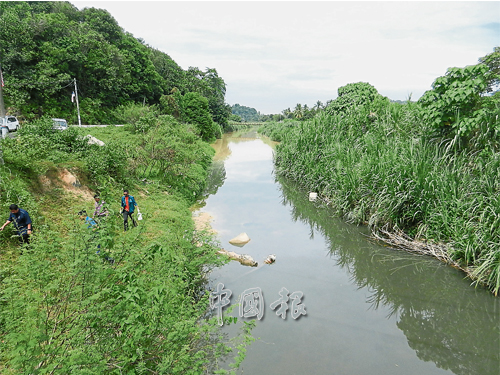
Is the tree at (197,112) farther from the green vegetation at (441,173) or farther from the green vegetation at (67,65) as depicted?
the green vegetation at (441,173)

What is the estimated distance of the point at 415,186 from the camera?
8578mm

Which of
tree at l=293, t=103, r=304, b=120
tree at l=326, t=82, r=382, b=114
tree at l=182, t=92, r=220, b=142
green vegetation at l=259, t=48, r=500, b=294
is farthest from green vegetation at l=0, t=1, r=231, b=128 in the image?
tree at l=293, t=103, r=304, b=120

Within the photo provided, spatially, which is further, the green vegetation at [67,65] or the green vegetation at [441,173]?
the green vegetation at [67,65]

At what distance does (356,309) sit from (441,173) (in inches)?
175

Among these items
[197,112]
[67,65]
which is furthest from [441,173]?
[67,65]

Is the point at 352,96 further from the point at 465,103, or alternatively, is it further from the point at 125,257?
the point at 125,257

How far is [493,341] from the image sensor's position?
550cm

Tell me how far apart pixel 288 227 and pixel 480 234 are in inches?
239

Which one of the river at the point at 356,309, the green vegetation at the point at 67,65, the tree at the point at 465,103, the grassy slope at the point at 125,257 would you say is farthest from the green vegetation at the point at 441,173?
the green vegetation at the point at 67,65

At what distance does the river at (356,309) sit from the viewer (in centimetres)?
512

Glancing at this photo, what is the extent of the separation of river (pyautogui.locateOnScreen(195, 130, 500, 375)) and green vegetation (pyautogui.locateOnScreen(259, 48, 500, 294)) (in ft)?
2.42

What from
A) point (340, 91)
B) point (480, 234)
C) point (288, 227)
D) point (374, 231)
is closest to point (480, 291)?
point (480, 234)

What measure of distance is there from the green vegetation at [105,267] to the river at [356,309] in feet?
3.22

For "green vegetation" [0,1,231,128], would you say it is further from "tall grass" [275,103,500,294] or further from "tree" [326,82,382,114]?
"tall grass" [275,103,500,294]
